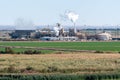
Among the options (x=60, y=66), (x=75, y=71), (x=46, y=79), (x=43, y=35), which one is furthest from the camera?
(x=43, y=35)

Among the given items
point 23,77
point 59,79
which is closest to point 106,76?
point 59,79

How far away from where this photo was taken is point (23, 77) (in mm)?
28828

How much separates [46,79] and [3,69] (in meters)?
Result: 8.23

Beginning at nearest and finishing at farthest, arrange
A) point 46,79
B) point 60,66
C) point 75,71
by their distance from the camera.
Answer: point 46,79
point 75,71
point 60,66

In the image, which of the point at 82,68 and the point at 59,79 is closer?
the point at 59,79

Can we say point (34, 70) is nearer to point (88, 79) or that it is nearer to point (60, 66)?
point (60, 66)

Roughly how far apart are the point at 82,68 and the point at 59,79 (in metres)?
8.62

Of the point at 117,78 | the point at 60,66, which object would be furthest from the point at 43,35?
the point at 117,78

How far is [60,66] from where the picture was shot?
38.6m

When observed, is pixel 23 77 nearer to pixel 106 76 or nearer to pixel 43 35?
pixel 106 76

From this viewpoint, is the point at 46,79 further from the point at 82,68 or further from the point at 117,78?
the point at 82,68

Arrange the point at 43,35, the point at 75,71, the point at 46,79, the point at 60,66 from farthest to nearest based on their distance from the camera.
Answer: the point at 43,35 < the point at 60,66 < the point at 75,71 < the point at 46,79

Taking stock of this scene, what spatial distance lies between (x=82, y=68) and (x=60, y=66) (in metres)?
2.34

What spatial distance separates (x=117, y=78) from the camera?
2916 centimetres
